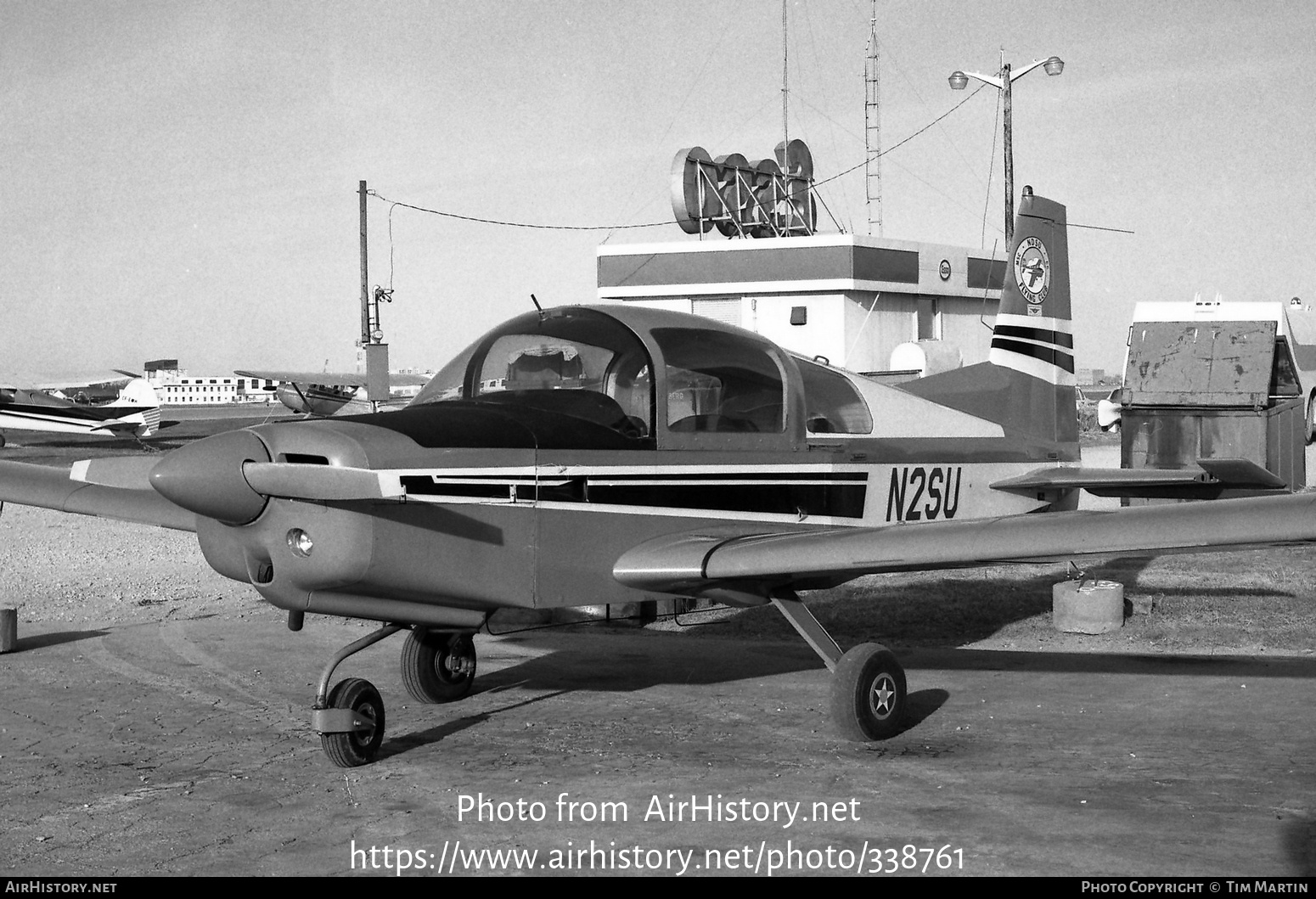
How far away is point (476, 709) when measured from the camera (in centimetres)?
745

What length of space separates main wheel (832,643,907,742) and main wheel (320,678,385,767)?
7.57 feet

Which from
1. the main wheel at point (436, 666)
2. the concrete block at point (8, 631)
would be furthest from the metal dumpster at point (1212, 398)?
the concrete block at point (8, 631)

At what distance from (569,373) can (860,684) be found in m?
2.21

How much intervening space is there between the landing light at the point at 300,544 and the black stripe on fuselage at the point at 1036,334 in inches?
242

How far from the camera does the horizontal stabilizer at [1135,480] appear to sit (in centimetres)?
849

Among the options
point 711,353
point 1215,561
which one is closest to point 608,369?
point 711,353

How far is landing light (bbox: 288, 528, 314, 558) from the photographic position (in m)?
5.61

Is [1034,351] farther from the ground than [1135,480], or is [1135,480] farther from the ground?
[1034,351]

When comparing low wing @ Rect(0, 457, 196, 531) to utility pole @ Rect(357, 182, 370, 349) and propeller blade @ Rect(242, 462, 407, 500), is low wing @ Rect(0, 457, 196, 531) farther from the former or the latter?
utility pole @ Rect(357, 182, 370, 349)

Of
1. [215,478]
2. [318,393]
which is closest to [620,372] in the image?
[215,478]

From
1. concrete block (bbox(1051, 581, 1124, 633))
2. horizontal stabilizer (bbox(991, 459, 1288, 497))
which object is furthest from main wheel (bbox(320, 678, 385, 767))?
concrete block (bbox(1051, 581, 1124, 633))

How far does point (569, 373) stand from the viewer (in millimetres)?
6684

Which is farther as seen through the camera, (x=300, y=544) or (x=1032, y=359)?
(x=1032, y=359)

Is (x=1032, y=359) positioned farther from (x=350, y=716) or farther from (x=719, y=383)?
(x=350, y=716)
